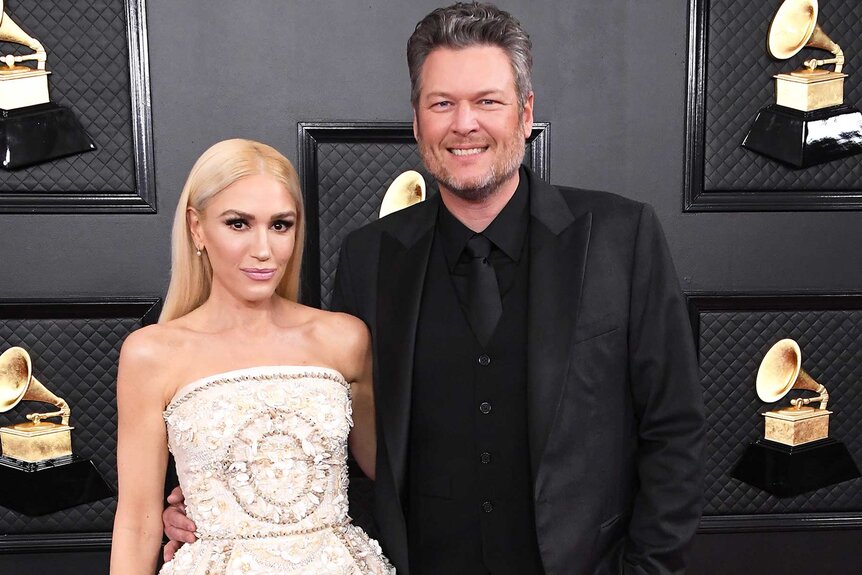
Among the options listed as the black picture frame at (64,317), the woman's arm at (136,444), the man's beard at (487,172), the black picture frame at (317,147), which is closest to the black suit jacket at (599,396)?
the man's beard at (487,172)

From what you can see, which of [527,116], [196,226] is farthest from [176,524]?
[527,116]

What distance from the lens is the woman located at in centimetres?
183

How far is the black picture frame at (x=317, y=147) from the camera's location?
2596 mm

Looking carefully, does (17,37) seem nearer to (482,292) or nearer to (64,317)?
(64,317)

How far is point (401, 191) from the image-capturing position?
2.66 m

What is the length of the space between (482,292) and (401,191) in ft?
2.91

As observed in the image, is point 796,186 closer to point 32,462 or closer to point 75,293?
point 75,293

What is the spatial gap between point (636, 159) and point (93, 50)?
1624 mm

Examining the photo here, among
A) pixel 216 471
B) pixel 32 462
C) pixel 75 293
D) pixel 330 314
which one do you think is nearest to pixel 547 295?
pixel 330 314

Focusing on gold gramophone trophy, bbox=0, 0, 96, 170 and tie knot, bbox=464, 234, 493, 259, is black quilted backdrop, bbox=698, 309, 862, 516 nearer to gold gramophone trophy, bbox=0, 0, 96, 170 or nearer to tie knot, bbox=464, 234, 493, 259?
tie knot, bbox=464, 234, 493, 259

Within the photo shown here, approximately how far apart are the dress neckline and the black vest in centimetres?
24

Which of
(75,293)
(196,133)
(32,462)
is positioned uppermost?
(196,133)

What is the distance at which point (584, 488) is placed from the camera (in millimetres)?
1809

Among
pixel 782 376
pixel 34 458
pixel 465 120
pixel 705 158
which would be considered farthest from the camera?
pixel 782 376
